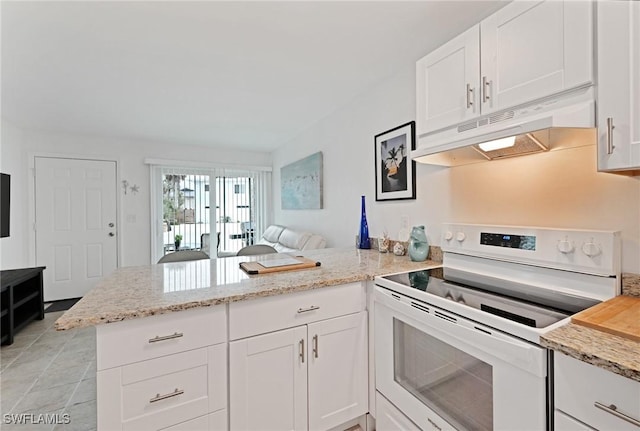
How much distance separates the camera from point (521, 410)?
2.81 ft

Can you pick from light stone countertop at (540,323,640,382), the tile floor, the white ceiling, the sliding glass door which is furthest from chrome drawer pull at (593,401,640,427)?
the sliding glass door

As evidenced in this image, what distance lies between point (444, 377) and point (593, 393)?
51 centimetres

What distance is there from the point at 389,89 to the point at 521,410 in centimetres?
211

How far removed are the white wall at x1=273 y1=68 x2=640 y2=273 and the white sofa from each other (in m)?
0.18

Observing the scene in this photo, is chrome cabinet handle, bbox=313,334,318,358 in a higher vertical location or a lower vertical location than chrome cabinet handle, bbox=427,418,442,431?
higher

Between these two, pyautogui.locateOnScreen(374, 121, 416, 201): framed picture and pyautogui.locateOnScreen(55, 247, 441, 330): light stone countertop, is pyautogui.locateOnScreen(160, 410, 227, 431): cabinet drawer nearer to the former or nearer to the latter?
pyautogui.locateOnScreen(55, 247, 441, 330): light stone countertop

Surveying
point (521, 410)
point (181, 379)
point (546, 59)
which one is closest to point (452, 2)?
point (546, 59)

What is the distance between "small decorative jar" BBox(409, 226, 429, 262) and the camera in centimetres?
186

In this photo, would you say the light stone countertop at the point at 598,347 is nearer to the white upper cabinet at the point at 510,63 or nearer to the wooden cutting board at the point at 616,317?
the wooden cutting board at the point at 616,317

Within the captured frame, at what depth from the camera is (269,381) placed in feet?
4.15

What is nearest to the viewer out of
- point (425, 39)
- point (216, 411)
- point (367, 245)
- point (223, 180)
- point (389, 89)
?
point (216, 411)

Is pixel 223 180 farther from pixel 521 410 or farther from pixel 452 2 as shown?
pixel 521 410

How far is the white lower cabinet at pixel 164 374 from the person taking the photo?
99 centimetres

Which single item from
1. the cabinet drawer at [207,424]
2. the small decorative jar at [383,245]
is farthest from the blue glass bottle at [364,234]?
the cabinet drawer at [207,424]
